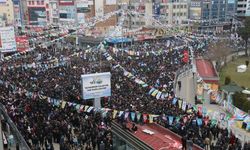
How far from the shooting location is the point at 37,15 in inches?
2913

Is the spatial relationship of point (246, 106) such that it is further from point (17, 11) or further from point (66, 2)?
point (17, 11)

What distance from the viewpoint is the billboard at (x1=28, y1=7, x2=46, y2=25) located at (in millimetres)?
72325

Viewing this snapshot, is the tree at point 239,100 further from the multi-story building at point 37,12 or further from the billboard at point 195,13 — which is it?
the multi-story building at point 37,12

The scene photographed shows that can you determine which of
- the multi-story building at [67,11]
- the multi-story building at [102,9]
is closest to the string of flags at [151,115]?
the multi-story building at [102,9]

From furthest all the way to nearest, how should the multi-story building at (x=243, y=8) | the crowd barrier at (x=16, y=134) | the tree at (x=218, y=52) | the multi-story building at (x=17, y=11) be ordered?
the multi-story building at (x=17, y=11)
the multi-story building at (x=243, y=8)
the tree at (x=218, y=52)
the crowd barrier at (x=16, y=134)

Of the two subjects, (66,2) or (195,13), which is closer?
(195,13)

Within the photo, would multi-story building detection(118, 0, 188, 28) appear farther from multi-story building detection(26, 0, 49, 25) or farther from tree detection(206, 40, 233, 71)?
tree detection(206, 40, 233, 71)

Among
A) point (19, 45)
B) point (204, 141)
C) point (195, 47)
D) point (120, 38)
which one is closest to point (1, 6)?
point (120, 38)

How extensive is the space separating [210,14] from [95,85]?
170 ft

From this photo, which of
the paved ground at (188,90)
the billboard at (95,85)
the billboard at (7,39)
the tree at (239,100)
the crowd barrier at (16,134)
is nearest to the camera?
the crowd barrier at (16,134)

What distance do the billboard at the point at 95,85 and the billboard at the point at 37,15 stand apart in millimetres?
56435

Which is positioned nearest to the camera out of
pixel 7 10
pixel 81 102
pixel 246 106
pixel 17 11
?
pixel 81 102

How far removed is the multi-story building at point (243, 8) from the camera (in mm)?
71894

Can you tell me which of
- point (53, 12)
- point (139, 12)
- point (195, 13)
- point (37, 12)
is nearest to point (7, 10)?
point (37, 12)
